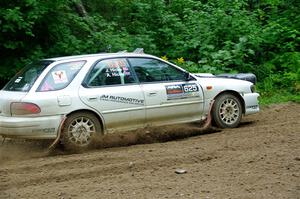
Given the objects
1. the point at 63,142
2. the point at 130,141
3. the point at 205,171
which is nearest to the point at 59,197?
the point at 205,171

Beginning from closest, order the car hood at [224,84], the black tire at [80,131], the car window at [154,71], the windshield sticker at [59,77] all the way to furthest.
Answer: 1. the black tire at [80,131]
2. the windshield sticker at [59,77]
3. the car window at [154,71]
4. the car hood at [224,84]

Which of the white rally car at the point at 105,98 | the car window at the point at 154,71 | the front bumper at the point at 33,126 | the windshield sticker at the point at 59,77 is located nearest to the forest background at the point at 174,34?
the white rally car at the point at 105,98

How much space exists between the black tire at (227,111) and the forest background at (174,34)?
10.4 ft

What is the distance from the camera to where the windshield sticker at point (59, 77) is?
8633 millimetres

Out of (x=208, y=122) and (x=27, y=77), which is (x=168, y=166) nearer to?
(x=208, y=122)

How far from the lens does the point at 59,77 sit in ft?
28.5

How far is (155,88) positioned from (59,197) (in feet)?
12.2

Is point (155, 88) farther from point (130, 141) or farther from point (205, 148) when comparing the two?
point (205, 148)

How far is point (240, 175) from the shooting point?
6570 mm

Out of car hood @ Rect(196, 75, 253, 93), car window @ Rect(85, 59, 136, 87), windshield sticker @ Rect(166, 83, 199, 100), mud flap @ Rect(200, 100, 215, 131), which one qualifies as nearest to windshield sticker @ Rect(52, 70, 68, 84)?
car window @ Rect(85, 59, 136, 87)

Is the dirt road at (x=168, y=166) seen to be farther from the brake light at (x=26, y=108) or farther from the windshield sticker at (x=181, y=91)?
the brake light at (x=26, y=108)

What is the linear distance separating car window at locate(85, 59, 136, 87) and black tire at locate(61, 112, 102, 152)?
0.56 metres

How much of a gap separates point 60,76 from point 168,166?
8.46ft

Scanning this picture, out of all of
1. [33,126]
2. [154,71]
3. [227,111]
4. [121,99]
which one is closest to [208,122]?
[227,111]
